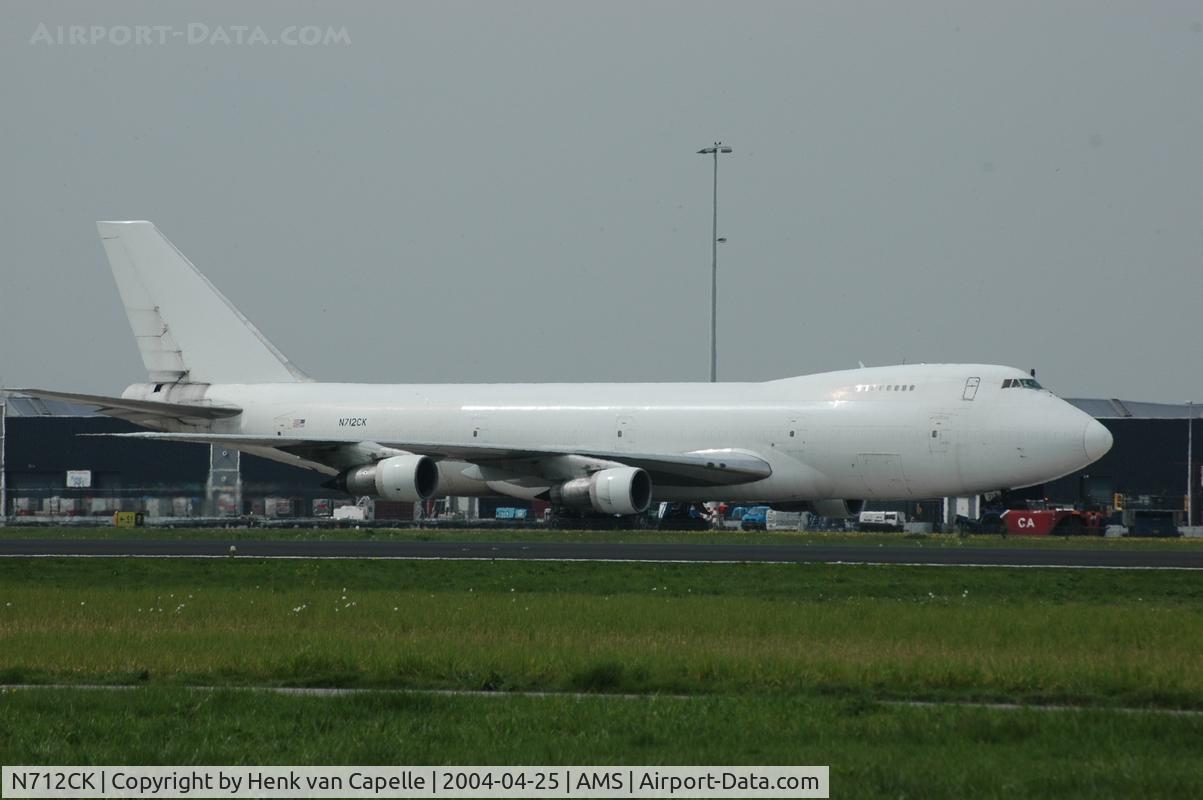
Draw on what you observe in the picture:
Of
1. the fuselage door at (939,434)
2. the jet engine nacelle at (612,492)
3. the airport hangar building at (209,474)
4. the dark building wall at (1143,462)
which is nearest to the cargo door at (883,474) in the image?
the fuselage door at (939,434)

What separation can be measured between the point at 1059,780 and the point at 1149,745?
1.52m

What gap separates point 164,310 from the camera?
57.2 metres

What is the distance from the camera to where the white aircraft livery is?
44031 mm

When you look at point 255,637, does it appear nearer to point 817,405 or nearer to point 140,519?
point 817,405

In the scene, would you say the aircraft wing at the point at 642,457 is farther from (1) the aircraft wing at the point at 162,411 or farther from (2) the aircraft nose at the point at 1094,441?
(2) the aircraft nose at the point at 1094,441

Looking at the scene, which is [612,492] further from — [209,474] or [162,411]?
[209,474]

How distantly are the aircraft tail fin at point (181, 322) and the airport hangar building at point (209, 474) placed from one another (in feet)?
A: 13.2

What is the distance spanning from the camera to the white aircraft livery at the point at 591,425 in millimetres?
44031

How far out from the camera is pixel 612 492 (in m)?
45.3

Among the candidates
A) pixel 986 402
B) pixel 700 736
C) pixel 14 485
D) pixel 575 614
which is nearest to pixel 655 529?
pixel 986 402

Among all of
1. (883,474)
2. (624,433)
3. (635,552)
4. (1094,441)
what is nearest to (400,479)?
(624,433)

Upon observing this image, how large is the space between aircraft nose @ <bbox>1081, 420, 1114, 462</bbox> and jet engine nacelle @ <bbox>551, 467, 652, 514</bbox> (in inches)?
455

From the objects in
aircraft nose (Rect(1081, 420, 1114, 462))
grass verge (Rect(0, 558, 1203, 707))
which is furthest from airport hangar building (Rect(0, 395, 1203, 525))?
grass verge (Rect(0, 558, 1203, 707))

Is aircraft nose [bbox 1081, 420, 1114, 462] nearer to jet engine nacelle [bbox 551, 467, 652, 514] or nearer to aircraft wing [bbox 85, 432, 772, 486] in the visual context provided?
aircraft wing [bbox 85, 432, 772, 486]
